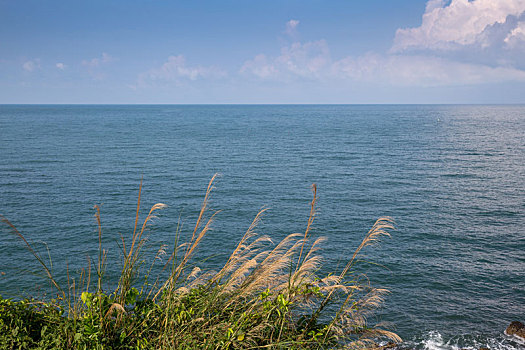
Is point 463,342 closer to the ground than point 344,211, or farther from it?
closer to the ground

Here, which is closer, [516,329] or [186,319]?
[186,319]

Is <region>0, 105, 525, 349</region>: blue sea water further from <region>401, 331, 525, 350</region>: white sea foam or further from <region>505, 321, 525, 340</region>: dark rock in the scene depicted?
<region>505, 321, 525, 340</region>: dark rock

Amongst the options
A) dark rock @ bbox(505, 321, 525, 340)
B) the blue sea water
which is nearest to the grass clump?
the blue sea water

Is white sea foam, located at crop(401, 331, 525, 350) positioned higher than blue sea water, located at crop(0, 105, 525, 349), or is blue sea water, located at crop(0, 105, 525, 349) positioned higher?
blue sea water, located at crop(0, 105, 525, 349)

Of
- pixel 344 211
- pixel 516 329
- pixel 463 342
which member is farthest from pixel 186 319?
pixel 344 211

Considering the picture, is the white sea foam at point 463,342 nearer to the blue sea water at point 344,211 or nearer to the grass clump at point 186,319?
the blue sea water at point 344,211

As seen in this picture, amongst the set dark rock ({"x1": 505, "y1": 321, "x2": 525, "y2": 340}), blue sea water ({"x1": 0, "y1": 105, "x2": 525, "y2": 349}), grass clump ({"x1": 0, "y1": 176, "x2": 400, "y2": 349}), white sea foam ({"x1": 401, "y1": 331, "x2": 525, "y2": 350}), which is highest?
grass clump ({"x1": 0, "y1": 176, "x2": 400, "y2": 349})

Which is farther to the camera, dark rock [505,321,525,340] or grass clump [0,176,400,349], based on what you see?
dark rock [505,321,525,340]

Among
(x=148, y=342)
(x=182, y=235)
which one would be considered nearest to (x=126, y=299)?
(x=148, y=342)

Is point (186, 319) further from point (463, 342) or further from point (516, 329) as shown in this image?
point (516, 329)

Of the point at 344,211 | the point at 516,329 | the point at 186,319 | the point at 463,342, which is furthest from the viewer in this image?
the point at 344,211

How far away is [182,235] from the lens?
97.6 feet

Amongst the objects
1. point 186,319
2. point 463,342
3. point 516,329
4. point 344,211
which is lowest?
point 463,342

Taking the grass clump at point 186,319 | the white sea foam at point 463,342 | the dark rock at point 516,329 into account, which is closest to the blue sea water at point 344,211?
the white sea foam at point 463,342
